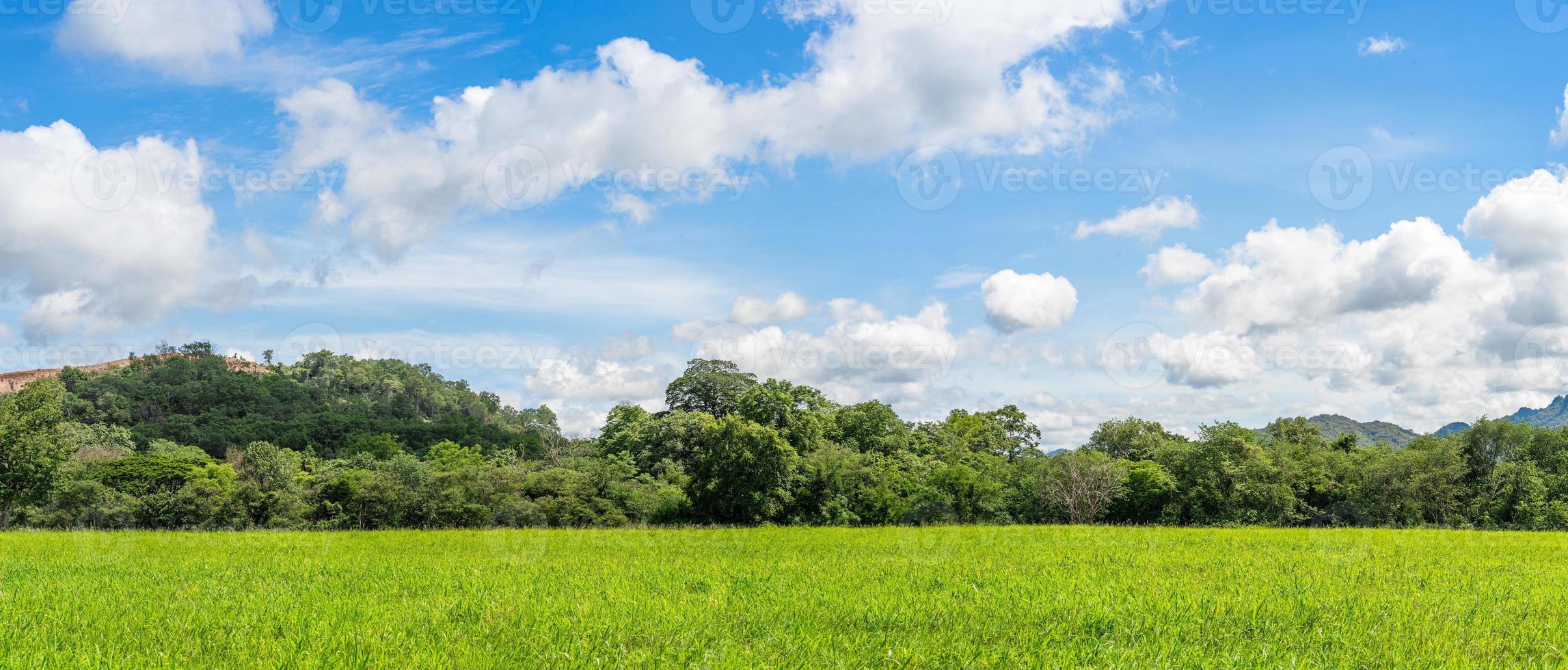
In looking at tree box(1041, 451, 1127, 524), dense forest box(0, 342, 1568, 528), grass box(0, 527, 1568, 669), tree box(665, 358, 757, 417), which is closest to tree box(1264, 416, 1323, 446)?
dense forest box(0, 342, 1568, 528)

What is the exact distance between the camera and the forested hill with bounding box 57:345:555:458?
111m

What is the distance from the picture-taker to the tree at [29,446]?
Result: 38.1 metres

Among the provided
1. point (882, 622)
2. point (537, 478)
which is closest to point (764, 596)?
point (882, 622)

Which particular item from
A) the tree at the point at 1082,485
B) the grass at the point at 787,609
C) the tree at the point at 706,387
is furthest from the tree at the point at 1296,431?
the grass at the point at 787,609

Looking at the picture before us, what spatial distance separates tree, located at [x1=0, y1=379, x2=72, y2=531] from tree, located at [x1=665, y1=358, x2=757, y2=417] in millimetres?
40746

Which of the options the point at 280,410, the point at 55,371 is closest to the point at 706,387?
the point at 280,410

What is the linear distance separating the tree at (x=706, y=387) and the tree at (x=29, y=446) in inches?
1604

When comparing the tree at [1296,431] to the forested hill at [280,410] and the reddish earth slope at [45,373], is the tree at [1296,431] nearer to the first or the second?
the forested hill at [280,410]

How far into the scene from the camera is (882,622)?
9.25 metres

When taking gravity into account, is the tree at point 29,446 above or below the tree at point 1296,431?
below

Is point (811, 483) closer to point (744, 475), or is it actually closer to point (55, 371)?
point (744, 475)

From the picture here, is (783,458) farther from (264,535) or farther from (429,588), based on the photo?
(429,588)

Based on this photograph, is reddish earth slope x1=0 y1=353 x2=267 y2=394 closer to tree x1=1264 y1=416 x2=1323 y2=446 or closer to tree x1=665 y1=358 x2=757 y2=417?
tree x1=665 y1=358 x2=757 y2=417

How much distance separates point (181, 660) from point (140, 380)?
584 feet
